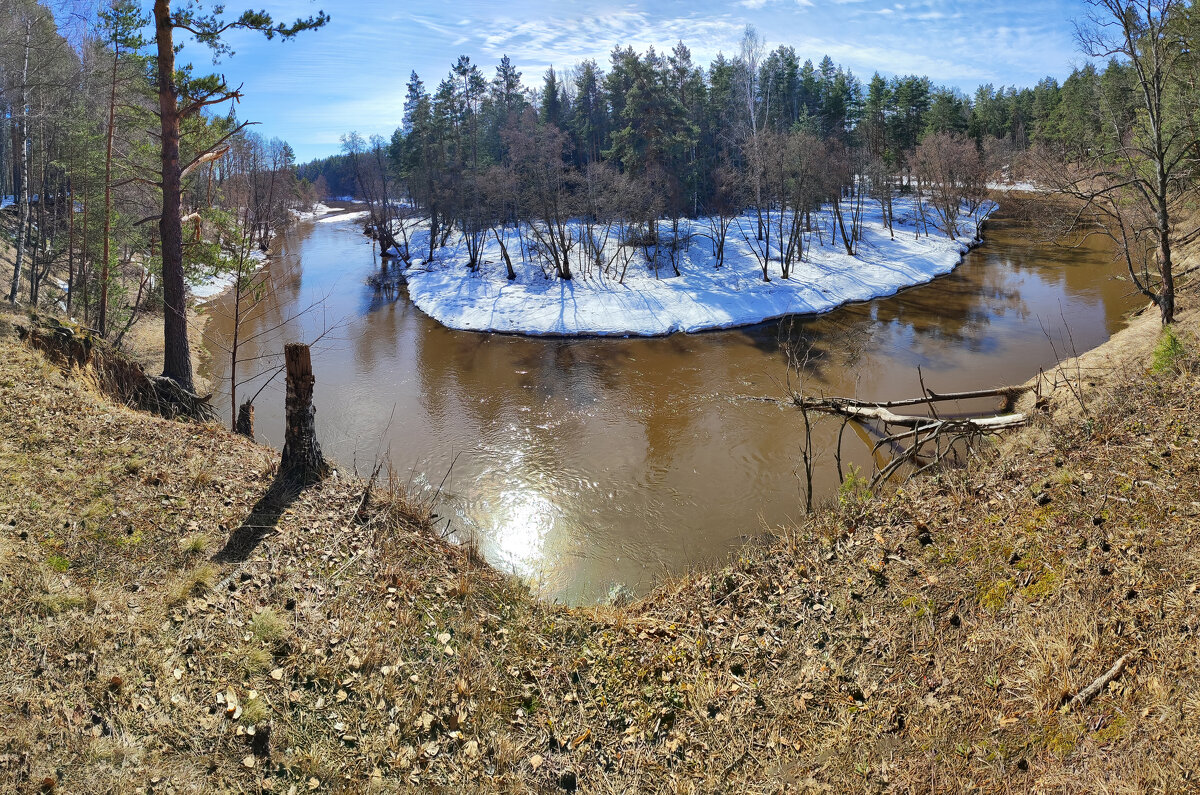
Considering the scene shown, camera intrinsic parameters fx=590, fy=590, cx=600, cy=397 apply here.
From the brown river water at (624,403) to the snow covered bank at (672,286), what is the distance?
1280mm

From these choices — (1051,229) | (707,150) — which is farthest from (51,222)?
(707,150)

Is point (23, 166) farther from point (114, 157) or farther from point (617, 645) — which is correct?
point (617, 645)

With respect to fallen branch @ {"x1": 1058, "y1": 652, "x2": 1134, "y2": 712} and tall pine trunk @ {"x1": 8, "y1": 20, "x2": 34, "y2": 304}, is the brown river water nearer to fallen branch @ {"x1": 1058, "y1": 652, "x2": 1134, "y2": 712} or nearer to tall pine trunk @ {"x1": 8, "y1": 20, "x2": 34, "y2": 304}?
fallen branch @ {"x1": 1058, "y1": 652, "x2": 1134, "y2": 712}

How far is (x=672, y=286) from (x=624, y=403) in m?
14.0

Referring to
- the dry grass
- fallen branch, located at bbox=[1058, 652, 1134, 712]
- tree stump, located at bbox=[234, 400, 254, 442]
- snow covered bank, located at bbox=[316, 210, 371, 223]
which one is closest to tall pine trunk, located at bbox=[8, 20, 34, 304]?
tree stump, located at bbox=[234, 400, 254, 442]

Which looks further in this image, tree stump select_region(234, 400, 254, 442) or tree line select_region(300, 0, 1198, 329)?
tree line select_region(300, 0, 1198, 329)

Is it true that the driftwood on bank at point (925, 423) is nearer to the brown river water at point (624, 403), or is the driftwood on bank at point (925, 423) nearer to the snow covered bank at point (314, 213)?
the brown river water at point (624, 403)

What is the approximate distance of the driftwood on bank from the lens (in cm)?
887

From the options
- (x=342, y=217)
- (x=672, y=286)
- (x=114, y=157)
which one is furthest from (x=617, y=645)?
(x=342, y=217)

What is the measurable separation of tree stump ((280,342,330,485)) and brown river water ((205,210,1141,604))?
4.64ft

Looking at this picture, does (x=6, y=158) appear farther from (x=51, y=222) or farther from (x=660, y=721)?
(x=660, y=721)

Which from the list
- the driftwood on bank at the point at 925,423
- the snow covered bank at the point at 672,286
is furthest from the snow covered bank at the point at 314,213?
the driftwood on bank at the point at 925,423

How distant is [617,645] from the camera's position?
5.91 m

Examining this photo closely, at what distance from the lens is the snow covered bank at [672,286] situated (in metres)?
26.6
